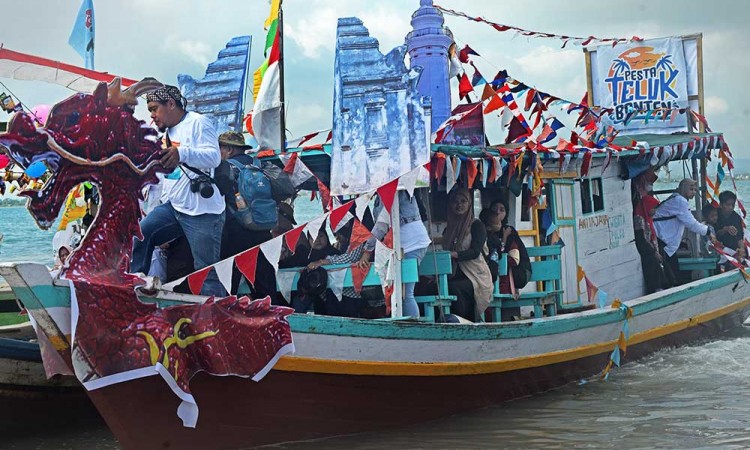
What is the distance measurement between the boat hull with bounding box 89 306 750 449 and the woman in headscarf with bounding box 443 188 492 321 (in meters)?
0.69

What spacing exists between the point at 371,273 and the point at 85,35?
437 centimetres

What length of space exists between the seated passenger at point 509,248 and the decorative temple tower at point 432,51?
103cm

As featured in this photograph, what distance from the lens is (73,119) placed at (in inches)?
207

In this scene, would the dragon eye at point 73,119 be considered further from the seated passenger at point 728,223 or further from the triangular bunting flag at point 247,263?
the seated passenger at point 728,223

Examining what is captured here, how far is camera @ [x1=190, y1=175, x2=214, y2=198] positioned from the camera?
19.9 feet

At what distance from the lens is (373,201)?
7.23m

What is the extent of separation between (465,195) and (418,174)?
1.12m

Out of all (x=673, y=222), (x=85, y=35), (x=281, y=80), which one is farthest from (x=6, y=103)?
(x=673, y=222)

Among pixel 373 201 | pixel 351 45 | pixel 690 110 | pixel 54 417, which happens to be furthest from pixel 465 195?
pixel 690 110

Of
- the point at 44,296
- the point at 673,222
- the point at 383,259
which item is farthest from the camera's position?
the point at 673,222

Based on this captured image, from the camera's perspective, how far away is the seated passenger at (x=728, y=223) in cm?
1149

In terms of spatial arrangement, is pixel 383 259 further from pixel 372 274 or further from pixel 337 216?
pixel 337 216

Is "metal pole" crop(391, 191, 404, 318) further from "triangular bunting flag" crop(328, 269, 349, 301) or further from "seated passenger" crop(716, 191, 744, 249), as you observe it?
"seated passenger" crop(716, 191, 744, 249)

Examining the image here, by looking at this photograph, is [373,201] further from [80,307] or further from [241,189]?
[80,307]
